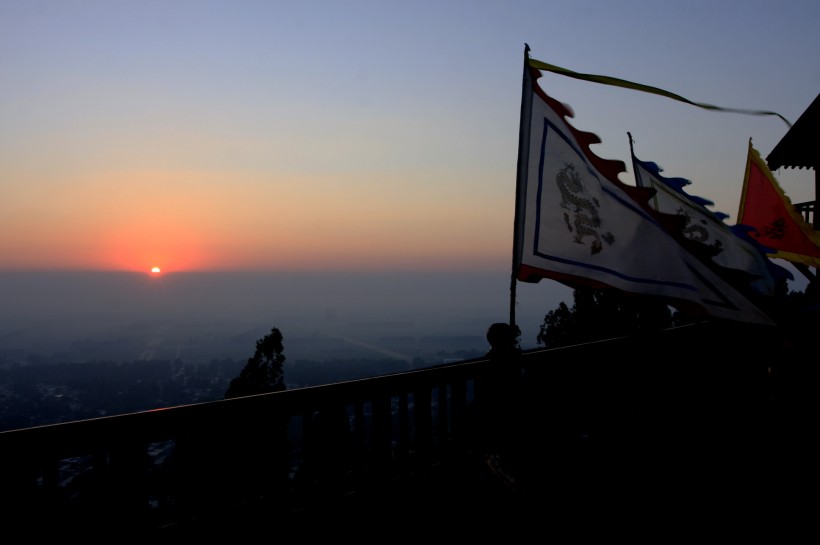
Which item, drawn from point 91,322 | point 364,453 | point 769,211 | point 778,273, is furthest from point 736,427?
point 91,322

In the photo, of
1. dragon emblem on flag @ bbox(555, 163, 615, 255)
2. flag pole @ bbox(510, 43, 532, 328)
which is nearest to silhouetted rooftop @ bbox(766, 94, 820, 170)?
dragon emblem on flag @ bbox(555, 163, 615, 255)

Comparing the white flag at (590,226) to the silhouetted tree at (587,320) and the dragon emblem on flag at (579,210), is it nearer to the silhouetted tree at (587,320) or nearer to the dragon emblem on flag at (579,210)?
the dragon emblem on flag at (579,210)

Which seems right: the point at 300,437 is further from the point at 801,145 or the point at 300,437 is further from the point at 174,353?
the point at 174,353

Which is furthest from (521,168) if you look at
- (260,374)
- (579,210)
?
(260,374)

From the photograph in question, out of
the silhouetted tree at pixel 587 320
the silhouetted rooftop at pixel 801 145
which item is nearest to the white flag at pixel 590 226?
the silhouetted rooftop at pixel 801 145

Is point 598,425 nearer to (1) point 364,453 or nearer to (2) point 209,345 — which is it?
(1) point 364,453
